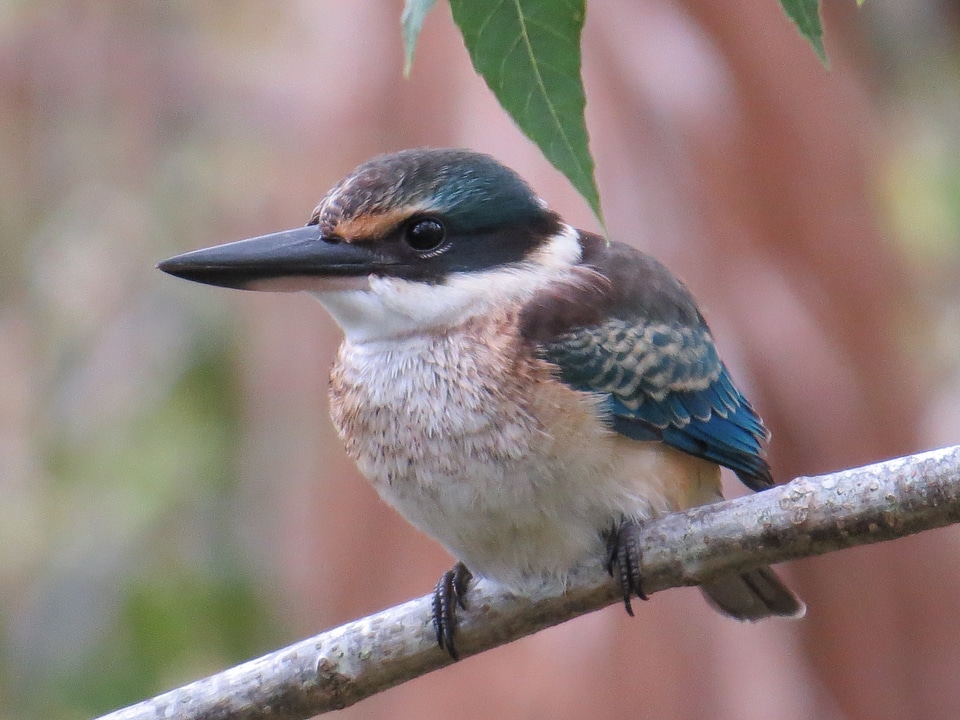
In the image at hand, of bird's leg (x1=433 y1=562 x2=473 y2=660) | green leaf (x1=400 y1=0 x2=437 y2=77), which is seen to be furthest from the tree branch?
green leaf (x1=400 y1=0 x2=437 y2=77)

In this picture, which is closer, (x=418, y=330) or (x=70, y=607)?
(x=418, y=330)

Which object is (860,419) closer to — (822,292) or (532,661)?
(822,292)

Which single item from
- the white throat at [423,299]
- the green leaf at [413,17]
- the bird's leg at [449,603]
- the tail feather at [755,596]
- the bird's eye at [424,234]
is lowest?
the tail feather at [755,596]

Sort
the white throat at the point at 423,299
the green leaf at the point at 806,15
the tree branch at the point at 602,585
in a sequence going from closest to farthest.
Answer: the green leaf at the point at 806,15
the tree branch at the point at 602,585
the white throat at the point at 423,299

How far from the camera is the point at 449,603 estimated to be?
2.43 meters

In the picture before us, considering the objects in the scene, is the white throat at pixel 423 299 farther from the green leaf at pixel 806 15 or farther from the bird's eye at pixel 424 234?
the green leaf at pixel 806 15

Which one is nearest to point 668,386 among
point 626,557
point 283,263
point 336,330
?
point 626,557

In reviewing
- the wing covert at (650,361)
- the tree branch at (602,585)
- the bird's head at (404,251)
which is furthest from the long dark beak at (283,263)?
the tree branch at (602,585)

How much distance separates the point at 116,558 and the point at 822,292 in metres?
2.48

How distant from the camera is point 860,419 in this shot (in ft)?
12.8

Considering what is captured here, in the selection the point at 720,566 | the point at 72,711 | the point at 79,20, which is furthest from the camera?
the point at 79,20

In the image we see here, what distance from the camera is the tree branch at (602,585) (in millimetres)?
1847

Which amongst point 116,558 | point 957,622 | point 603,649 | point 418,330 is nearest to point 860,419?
point 957,622

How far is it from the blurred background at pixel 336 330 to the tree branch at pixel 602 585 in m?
0.97
